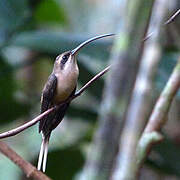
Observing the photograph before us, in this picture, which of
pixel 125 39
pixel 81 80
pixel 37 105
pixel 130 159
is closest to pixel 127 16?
pixel 125 39

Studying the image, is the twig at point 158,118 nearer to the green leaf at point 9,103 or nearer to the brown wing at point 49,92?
the brown wing at point 49,92

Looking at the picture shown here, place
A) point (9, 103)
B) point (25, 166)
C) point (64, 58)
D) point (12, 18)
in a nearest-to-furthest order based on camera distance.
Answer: point (25, 166) < point (64, 58) < point (12, 18) < point (9, 103)

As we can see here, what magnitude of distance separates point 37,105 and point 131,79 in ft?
5.48

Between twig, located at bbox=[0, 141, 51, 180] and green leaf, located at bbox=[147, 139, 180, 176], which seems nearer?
twig, located at bbox=[0, 141, 51, 180]

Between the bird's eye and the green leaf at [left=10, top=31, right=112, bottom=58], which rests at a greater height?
the bird's eye

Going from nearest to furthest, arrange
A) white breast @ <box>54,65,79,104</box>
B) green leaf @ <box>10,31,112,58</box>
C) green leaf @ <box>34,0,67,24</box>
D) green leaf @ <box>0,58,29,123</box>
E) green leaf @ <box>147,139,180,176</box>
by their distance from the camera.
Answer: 1. white breast @ <box>54,65,79,104</box>
2. green leaf @ <box>10,31,112,58</box>
3. green leaf @ <box>147,139,180,176</box>
4. green leaf @ <box>0,58,29,123</box>
5. green leaf @ <box>34,0,67,24</box>

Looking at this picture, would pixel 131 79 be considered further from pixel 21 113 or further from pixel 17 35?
pixel 21 113

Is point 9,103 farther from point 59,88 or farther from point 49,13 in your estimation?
point 59,88

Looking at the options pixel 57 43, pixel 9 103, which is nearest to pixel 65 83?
pixel 57 43

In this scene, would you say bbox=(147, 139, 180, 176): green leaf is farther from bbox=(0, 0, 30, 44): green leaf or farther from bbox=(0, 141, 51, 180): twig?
bbox=(0, 141, 51, 180): twig

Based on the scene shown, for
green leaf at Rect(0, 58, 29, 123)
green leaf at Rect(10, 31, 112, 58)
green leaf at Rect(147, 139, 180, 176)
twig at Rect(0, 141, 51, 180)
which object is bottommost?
green leaf at Rect(0, 58, 29, 123)

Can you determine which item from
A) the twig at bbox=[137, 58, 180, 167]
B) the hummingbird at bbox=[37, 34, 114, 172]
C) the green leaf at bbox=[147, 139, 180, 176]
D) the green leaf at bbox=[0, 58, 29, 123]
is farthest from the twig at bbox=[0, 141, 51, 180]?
the green leaf at bbox=[0, 58, 29, 123]

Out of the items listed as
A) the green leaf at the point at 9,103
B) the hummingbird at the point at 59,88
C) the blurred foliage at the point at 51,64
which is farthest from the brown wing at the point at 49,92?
the green leaf at the point at 9,103

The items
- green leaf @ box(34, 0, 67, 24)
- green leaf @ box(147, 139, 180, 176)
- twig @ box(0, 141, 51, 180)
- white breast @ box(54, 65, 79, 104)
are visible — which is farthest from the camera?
green leaf @ box(34, 0, 67, 24)
